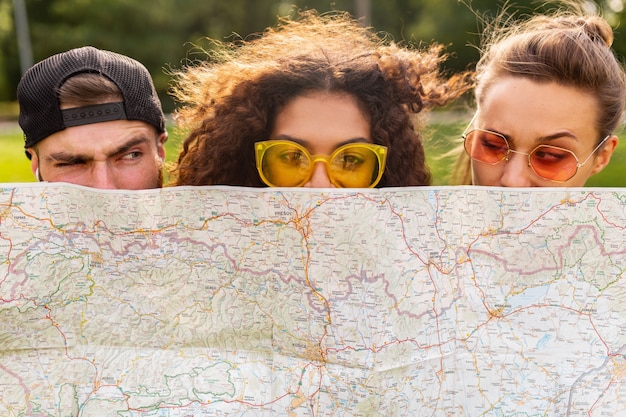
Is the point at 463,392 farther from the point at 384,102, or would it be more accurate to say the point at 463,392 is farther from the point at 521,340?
the point at 384,102

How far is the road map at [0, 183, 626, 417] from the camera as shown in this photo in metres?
2.33

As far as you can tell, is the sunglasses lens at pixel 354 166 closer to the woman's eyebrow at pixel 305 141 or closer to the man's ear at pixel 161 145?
the woman's eyebrow at pixel 305 141

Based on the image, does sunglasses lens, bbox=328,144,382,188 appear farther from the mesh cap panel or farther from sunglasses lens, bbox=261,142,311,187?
the mesh cap panel

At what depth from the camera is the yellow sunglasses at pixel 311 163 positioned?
251 centimetres

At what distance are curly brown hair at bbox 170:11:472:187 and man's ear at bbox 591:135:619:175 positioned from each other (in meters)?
0.68

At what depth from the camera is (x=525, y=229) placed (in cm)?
234

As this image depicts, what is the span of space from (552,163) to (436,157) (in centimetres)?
224

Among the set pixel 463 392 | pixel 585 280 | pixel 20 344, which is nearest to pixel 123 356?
pixel 20 344

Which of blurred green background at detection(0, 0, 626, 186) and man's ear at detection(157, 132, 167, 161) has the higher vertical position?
man's ear at detection(157, 132, 167, 161)

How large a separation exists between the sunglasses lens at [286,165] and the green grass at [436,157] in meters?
0.84

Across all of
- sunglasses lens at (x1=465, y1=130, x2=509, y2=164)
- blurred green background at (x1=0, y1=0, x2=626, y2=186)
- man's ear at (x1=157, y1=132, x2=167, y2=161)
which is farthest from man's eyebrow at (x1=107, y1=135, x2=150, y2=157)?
blurred green background at (x1=0, y1=0, x2=626, y2=186)

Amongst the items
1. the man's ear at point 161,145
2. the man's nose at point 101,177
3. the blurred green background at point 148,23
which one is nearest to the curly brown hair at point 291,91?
the man's ear at point 161,145

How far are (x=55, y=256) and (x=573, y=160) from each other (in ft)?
6.22

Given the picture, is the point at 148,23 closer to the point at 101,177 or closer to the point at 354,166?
the point at 101,177
